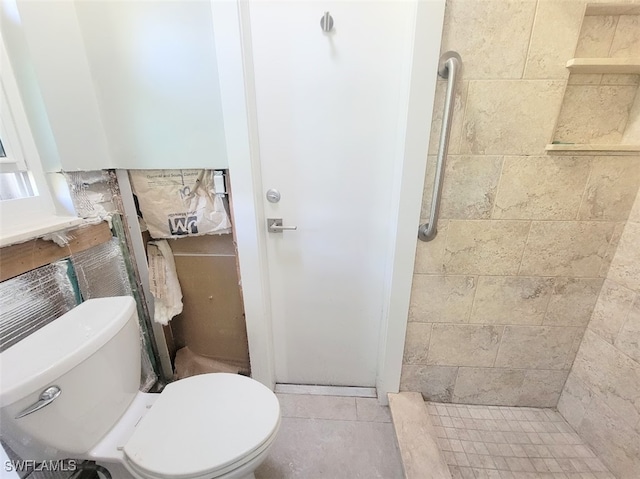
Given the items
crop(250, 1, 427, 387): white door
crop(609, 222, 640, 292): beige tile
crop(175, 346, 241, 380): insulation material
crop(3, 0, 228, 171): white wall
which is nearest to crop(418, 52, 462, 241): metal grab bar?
crop(250, 1, 427, 387): white door

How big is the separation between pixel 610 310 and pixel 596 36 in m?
1.03

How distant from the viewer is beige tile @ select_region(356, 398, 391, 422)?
1.36 metres

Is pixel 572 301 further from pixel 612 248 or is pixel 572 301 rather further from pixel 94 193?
pixel 94 193

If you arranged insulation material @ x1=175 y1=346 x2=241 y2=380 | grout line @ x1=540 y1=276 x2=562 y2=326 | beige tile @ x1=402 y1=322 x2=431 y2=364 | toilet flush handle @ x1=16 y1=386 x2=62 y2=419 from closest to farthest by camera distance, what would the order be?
toilet flush handle @ x1=16 y1=386 x2=62 y2=419
grout line @ x1=540 y1=276 x2=562 y2=326
beige tile @ x1=402 y1=322 x2=431 y2=364
insulation material @ x1=175 y1=346 x2=241 y2=380

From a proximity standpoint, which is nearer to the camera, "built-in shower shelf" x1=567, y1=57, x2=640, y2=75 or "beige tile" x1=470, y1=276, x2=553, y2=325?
"built-in shower shelf" x1=567, y1=57, x2=640, y2=75

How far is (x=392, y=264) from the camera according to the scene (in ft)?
3.80

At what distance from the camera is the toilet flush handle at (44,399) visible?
2.15ft

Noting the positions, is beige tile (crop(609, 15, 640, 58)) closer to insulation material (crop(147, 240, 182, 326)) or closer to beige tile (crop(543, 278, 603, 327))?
beige tile (crop(543, 278, 603, 327))

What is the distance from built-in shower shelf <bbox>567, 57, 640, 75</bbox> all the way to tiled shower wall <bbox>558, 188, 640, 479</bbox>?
18.8 inches

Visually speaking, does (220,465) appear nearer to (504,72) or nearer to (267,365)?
(267,365)

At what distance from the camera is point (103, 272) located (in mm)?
1173

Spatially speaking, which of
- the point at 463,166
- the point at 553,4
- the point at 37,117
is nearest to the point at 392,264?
the point at 463,166

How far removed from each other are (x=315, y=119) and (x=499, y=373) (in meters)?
1.45

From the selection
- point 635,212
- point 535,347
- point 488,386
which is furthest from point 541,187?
point 488,386
